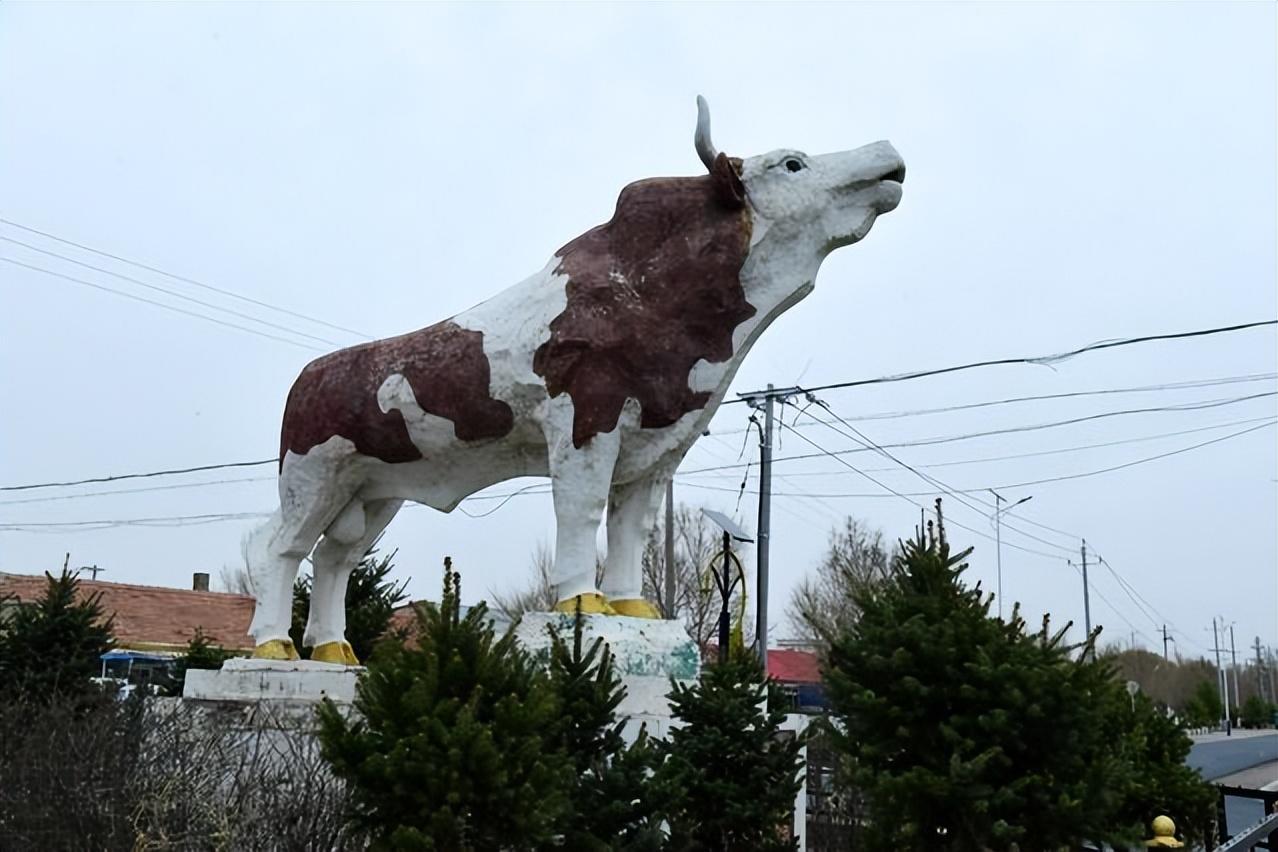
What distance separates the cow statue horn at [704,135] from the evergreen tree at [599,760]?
2.63m

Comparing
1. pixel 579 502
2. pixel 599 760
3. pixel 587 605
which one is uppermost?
pixel 579 502

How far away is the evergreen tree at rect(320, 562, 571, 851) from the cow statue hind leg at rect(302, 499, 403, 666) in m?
2.61

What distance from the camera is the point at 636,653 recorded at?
616 cm

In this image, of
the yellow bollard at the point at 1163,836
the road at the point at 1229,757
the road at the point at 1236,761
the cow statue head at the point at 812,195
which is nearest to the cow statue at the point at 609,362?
the cow statue head at the point at 812,195

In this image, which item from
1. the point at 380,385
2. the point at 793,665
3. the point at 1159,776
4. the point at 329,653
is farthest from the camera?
the point at 793,665

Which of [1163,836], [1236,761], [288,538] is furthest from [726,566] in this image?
[1236,761]

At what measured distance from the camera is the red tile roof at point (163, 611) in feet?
73.4

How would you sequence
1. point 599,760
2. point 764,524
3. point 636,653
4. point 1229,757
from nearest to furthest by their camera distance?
point 599,760, point 636,653, point 764,524, point 1229,757

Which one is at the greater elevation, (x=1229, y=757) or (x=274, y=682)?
(x=274, y=682)

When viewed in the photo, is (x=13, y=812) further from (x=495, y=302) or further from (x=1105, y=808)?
(x=1105, y=808)

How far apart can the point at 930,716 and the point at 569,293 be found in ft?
9.94

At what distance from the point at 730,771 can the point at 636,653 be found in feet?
2.61

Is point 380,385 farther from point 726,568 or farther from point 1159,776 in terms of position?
point 726,568

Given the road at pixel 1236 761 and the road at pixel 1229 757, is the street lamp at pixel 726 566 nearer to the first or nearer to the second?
the road at pixel 1236 761
